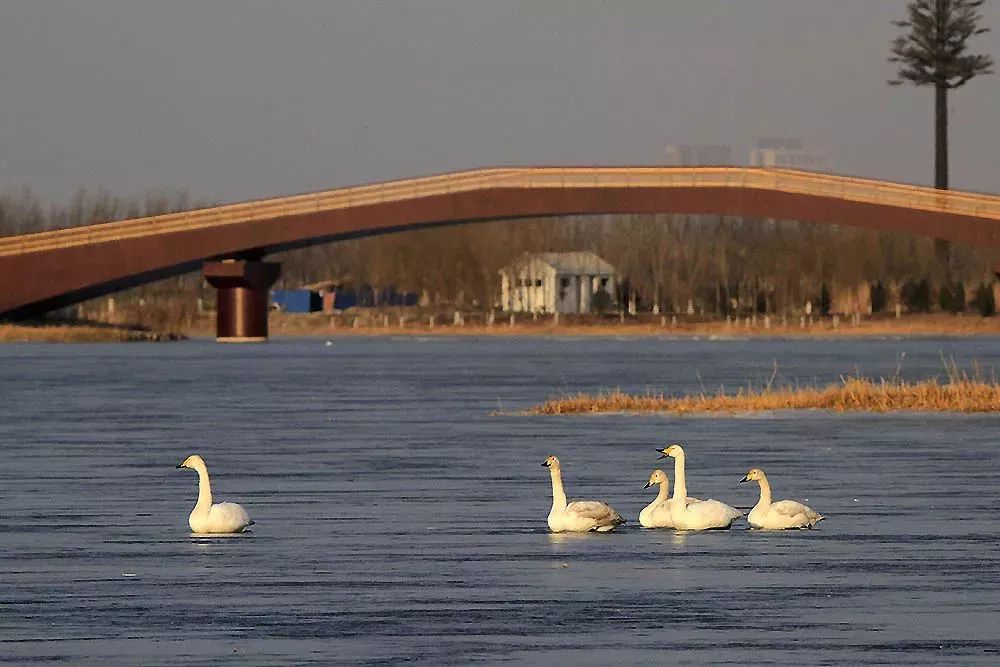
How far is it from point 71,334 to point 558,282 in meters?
65.4

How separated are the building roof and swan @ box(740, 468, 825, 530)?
160331mm

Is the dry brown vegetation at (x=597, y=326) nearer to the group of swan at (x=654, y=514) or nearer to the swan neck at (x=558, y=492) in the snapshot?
the group of swan at (x=654, y=514)

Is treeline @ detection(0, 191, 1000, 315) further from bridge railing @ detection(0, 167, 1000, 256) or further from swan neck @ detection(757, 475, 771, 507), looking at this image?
swan neck @ detection(757, 475, 771, 507)

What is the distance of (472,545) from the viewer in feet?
80.1

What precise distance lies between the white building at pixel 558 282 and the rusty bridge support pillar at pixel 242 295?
5763cm

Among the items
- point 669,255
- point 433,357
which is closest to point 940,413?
point 433,357

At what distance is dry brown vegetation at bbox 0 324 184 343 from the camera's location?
125 meters

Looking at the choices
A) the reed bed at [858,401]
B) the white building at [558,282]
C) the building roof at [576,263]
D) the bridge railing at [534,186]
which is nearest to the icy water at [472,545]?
the reed bed at [858,401]

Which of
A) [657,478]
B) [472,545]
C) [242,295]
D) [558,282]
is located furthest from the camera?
[558,282]

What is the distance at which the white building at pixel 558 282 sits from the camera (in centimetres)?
18375

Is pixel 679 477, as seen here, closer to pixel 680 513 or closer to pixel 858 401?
pixel 680 513

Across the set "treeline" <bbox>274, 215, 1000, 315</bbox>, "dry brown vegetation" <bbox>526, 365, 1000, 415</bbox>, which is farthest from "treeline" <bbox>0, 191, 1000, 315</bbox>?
"dry brown vegetation" <bbox>526, 365, 1000, 415</bbox>

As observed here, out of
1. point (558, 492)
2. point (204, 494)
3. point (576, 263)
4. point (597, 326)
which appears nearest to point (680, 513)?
point (558, 492)

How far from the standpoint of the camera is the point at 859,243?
162m
